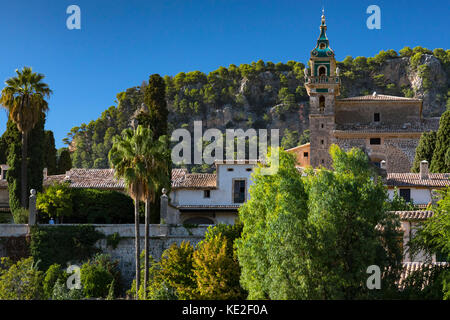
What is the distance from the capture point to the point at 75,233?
136ft

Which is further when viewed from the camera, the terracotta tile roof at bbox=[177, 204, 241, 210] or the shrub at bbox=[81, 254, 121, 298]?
the terracotta tile roof at bbox=[177, 204, 241, 210]

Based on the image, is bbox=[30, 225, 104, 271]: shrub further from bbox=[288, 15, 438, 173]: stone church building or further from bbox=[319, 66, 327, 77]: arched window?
bbox=[319, 66, 327, 77]: arched window

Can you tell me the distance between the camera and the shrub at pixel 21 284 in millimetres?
35594

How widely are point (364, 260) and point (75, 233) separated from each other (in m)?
19.0

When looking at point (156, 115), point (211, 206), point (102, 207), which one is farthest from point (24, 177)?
point (211, 206)

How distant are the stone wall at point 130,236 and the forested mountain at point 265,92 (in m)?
87.9

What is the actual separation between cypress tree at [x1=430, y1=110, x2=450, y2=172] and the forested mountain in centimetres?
7346

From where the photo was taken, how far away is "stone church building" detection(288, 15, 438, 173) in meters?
63.5

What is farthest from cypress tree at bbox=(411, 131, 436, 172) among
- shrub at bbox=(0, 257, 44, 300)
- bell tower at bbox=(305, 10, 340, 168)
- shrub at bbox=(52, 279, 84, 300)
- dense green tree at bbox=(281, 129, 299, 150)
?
dense green tree at bbox=(281, 129, 299, 150)

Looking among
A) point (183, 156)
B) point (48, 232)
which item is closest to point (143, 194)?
point (48, 232)

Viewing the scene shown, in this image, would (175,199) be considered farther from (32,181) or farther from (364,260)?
(364,260)

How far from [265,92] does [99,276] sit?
367 feet

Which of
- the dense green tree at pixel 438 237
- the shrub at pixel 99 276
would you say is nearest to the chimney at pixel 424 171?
the dense green tree at pixel 438 237

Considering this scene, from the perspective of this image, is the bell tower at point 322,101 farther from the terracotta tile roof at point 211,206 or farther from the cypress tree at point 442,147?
the terracotta tile roof at point 211,206
